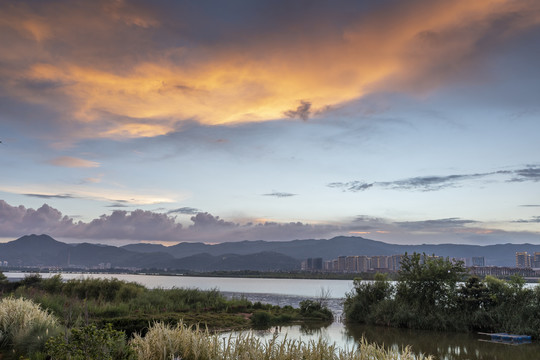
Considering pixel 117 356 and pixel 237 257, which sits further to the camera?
pixel 237 257

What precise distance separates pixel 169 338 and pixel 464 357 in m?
9.77

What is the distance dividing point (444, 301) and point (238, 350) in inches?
600

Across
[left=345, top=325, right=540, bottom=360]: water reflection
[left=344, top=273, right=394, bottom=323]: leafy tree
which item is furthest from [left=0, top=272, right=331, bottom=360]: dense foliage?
[left=345, top=325, right=540, bottom=360]: water reflection

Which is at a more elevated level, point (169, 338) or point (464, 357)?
point (169, 338)

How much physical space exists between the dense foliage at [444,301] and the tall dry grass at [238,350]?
41.0 ft

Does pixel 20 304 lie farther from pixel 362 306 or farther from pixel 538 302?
pixel 538 302

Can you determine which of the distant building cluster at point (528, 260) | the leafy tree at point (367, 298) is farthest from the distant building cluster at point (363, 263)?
the leafy tree at point (367, 298)

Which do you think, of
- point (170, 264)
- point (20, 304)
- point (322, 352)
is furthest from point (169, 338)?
point (170, 264)

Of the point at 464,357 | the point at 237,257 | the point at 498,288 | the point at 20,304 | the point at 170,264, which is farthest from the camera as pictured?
the point at 170,264

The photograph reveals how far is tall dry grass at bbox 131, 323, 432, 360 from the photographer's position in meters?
6.97

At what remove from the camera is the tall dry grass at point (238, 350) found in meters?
6.97

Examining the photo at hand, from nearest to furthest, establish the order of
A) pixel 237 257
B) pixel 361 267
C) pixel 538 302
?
1. pixel 538 302
2. pixel 361 267
3. pixel 237 257

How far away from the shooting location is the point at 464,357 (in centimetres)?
1312

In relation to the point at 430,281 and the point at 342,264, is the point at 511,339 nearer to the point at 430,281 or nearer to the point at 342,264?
the point at 430,281
